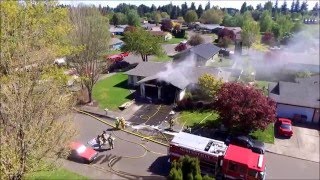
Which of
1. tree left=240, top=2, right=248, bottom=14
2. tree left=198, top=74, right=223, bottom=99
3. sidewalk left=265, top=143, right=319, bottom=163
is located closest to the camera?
sidewalk left=265, top=143, right=319, bottom=163

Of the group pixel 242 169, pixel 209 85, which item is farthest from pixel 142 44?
pixel 242 169

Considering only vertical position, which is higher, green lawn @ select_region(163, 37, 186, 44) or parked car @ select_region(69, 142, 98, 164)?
green lawn @ select_region(163, 37, 186, 44)

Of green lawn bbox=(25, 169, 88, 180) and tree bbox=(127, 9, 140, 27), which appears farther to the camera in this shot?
tree bbox=(127, 9, 140, 27)

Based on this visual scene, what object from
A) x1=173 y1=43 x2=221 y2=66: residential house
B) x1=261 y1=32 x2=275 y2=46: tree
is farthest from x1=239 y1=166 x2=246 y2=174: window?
x1=261 y1=32 x2=275 y2=46: tree

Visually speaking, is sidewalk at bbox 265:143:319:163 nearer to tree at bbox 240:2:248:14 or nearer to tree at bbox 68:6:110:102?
tree at bbox 68:6:110:102

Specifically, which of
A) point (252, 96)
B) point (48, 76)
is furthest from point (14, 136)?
point (252, 96)

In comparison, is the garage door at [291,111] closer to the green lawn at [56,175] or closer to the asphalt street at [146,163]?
the asphalt street at [146,163]

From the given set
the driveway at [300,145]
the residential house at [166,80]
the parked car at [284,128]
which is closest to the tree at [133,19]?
the residential house at [166,80]

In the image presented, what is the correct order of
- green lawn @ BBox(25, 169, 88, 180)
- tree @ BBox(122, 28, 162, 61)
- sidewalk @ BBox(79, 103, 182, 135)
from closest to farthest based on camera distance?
1. green lawn @ BBox(25, 169, 88, 180)
2. sidewalk @ BBox(79, 103, 182, 135)
3. tree @ BBox(122, 28, 162, 61)
